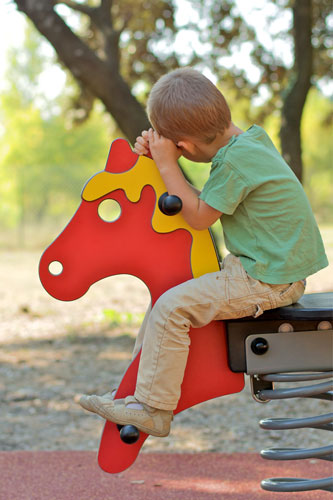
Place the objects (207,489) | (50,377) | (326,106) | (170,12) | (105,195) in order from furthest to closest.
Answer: (326,106), (170,12), (50,377), (207,489), (105,195)

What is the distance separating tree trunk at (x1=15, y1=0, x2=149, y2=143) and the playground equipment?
4345 millimetres

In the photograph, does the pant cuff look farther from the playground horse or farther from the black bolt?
the black bolt

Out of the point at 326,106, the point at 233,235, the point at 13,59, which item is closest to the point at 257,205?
the point at 233,235

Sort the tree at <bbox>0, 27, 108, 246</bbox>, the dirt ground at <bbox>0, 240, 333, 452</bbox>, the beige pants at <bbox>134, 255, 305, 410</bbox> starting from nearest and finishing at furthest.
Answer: the beige pants at <bbox>134, 255, 305, 410</bbox> → the dirt ground at <bbox>0, 240, 333, 452</bbox> → the tree at <bbox>0, 27, 108, 246</bbox>

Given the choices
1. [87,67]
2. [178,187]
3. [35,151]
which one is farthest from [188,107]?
[35,151]

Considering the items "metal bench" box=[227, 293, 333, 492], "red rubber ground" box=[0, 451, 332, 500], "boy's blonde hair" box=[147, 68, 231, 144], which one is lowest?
"red rubber ground" box=[0, 451, 332, 500]

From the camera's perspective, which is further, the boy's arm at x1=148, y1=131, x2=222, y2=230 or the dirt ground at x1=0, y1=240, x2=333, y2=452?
the dirt ground at x1=0, y1=240, x2=333, y2=452

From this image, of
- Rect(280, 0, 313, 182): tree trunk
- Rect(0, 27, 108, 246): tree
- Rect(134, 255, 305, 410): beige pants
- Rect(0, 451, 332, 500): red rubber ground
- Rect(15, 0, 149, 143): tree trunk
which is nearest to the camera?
Rect(134, 255, 305, 410): beige pants

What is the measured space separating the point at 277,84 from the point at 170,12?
2.02 metres

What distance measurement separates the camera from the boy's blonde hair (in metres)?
1.92

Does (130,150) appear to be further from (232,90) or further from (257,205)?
(232,90)

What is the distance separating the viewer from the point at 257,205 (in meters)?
1.97

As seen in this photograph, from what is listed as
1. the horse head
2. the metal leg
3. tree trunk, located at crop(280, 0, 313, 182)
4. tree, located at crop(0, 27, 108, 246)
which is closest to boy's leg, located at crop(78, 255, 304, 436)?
the horse head

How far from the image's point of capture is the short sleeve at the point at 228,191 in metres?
1.92
